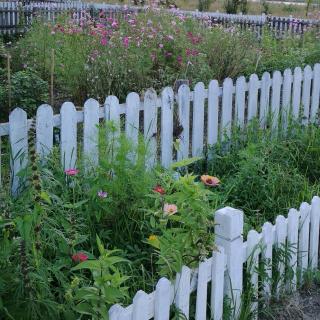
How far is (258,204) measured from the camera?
4.11m

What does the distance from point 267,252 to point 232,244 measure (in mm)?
413

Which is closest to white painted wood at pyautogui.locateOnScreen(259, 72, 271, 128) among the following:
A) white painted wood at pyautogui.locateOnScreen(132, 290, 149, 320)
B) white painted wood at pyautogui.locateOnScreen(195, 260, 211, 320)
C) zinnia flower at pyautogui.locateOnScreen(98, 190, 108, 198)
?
zinnia flower at pyautogui.locateOnScreen(98, 190, 108, 198)

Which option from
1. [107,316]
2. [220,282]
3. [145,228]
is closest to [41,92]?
[145,228]

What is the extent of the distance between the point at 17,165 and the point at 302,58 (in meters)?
5.01

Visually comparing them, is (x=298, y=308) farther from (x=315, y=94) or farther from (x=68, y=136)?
(x=315, y=94)

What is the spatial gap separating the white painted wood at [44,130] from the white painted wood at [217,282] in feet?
4.57

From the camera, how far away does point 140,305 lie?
7.61 ft

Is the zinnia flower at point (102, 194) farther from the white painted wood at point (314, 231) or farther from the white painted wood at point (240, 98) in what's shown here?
the white painted wood at point (240, 98)

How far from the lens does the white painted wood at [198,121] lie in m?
4.86

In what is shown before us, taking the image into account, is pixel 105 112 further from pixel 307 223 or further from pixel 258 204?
pixel 307 223

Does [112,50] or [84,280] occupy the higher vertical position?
[112,50]

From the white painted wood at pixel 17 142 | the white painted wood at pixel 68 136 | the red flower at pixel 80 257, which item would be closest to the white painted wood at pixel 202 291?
the red flower at pixel 80 257

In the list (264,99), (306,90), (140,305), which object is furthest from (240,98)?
(140,305)

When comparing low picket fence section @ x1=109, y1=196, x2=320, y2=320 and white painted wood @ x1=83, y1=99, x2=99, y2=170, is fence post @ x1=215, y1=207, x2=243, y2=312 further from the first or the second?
white painted wood @ x1=83, y1=99, x2=99, y2=170
